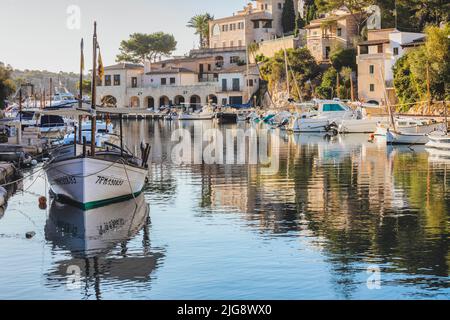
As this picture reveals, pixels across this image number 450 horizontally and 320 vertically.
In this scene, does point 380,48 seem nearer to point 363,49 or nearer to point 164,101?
point 363,49

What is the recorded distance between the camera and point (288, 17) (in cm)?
14525

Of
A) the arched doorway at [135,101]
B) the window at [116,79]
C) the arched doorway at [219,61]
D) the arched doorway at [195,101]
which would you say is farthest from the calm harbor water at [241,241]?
the arched doorway at [135,101]

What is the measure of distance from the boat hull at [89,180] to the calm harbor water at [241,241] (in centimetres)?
46

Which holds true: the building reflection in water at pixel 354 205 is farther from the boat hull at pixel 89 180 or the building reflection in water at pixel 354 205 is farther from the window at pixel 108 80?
the window at pixel 108 80

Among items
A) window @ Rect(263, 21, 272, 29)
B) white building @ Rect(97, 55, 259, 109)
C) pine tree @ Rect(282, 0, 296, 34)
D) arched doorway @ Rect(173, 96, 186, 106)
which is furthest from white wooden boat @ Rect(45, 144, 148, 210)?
arched doorway @ Rect(173, 96, 186, 106)

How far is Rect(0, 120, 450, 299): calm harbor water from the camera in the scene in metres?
20.5

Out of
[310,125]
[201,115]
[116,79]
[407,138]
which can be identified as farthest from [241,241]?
[116,79]

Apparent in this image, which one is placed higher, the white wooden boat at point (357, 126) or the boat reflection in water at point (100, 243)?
the white wooden boat at point (357, 126)

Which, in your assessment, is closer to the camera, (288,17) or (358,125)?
(358,125)

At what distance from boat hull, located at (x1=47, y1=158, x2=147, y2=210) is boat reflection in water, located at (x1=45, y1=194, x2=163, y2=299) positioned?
0.35 meters

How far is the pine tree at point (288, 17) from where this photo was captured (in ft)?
476

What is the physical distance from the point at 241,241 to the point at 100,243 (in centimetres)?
398

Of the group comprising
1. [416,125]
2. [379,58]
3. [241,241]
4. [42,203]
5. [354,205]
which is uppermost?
[379,58]

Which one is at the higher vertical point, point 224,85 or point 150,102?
point 224,85
